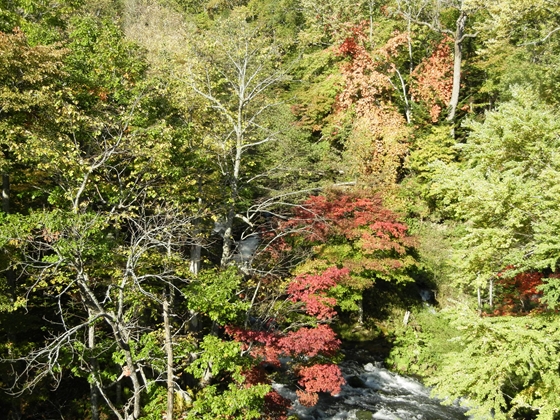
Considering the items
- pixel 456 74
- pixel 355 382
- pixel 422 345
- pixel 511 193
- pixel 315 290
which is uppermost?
pixel 456 74

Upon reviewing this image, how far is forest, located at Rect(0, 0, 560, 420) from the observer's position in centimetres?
923

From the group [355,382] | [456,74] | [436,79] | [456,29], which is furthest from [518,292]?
[456,29]

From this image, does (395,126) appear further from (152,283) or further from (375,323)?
(152,283)

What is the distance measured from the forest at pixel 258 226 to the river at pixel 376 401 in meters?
0.80

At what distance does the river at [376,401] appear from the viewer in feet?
45.0

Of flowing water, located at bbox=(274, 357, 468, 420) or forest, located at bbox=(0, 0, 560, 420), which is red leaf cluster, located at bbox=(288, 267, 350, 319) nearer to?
forest, located at bbox=(0, 0, 560, 420)

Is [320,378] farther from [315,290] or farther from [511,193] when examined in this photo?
[511,193]

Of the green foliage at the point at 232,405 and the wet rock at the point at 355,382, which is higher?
the green foliage at the point at 232,405

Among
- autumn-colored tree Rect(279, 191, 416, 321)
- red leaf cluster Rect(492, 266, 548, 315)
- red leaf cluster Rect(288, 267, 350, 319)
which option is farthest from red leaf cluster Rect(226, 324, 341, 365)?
red leaf cluster Rect(492, 266, 548, 315)

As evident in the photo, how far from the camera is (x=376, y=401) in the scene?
1468 cm

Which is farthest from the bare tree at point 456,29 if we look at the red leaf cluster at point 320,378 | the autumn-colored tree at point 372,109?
the red leaf cluster at point 320,378

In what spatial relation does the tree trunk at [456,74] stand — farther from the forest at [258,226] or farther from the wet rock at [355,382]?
the wet rock at [355,382]

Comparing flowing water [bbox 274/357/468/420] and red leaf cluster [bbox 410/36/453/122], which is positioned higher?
red leaf cluster [bbox 410/36/453/122]

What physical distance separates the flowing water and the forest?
803mm
